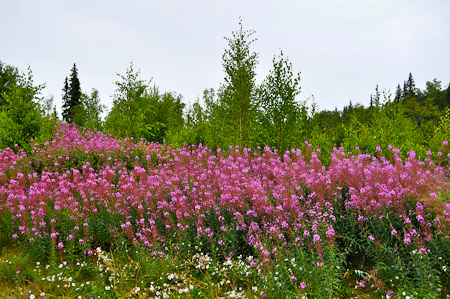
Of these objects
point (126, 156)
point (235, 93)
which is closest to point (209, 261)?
point (126, 156)

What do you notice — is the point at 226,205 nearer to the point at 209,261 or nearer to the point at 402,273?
the point at 209,261

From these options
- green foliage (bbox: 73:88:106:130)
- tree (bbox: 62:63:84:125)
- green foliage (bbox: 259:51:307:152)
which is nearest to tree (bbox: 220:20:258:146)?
green foliage (bbox: 259:51:307:152)

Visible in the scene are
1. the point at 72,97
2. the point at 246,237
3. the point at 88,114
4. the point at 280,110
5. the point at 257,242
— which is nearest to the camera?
the point at 257,242

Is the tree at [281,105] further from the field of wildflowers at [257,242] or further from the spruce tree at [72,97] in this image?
the spruce tree at [72,97]

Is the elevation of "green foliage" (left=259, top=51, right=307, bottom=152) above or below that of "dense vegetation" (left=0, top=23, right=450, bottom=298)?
above

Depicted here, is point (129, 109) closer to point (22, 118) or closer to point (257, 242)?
point (22, 118)

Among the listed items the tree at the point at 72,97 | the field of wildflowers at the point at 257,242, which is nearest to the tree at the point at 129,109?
the field of wildflowers at the point at 257,242

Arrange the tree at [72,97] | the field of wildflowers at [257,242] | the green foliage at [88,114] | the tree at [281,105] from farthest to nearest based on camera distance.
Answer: the tree at [72,97]
the green foliage at [88,114]
the tree at [281,105]
the field of wildflowers at [257,242]

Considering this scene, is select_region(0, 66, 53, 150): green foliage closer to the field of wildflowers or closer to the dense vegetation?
the dense vegetation

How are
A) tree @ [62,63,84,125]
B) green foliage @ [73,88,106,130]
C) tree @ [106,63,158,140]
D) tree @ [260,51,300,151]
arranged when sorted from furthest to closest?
tree @ [62,63,84,125] → green foliage @ [73,88,106,130] → tree @ [106,63,158,140] → tree @ [260,51,300,151]

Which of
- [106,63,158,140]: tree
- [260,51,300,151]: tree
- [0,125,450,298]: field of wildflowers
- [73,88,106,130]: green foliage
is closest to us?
[0,125,450,298]: field of wildflowers

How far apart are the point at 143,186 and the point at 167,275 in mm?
2280

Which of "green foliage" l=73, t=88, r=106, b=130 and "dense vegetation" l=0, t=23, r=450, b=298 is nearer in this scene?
"dense vegetation" l=0, t=23, r=450, b=298

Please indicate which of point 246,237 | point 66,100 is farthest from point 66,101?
point 246,237
